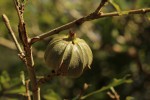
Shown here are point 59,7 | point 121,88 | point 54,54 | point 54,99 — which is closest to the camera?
point 54,54

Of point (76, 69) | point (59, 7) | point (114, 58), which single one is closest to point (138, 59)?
point (114, 58)

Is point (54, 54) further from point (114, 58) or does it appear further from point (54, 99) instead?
point (114, 58)

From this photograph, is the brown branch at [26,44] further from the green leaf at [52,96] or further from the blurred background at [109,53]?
the blurred background at [109,53]

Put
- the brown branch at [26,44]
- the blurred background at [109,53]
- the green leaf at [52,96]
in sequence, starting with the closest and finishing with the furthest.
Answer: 1. the brown branch at [26,44]
2. the green leaf at [52,96]
3. the blurred background at [109,53]

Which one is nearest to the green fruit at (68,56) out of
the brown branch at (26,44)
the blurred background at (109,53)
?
the brown branch at (26,44)

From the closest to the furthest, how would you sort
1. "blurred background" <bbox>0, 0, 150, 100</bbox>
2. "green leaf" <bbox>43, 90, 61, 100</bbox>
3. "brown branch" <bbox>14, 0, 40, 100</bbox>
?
1. "brown branch" <bbox>14, 0, 40, 100</bbox>
2. "green leaf" <bbox>43, 90, 61, 100</bbox>
3. "blurred background" <bbox>0, 0, 150, 100</bbox>

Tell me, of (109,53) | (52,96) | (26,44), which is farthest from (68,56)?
(109,53)

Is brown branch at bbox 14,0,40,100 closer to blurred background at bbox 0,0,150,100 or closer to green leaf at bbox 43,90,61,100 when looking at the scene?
green leaf at bbox 43,90,61,100

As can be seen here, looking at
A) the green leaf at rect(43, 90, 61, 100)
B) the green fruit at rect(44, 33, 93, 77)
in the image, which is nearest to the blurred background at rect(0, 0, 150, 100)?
the green leaf at rect(43, 90, 61, 100)
